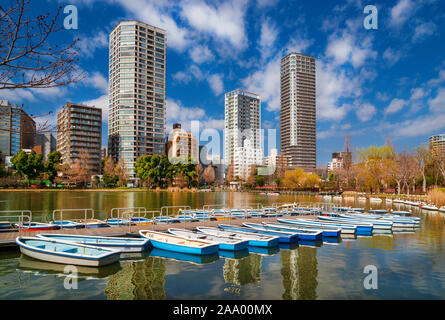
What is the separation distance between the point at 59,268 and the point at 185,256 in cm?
627

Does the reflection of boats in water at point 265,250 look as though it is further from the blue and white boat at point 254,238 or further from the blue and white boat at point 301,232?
the blue and white boat at point 301,232

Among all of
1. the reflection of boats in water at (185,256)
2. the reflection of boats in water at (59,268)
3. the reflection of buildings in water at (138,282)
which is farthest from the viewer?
the reflection of boats in water at (185,256)

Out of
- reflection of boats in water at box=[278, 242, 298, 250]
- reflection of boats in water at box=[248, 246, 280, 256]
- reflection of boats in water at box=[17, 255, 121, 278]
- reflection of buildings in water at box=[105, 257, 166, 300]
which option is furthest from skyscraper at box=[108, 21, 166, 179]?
reflection of buildings in water at box=[105, 257, 166, 300]

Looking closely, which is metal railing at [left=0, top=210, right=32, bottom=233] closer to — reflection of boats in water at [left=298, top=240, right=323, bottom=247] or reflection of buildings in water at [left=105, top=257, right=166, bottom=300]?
reflection of buildings in water at [left=105, top=257, right=166, bottom=300]

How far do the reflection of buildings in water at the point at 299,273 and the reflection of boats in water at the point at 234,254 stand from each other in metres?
2.25

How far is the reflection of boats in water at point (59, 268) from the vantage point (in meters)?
13.1

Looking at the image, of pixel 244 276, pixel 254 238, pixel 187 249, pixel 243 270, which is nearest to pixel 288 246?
pixel 254 238

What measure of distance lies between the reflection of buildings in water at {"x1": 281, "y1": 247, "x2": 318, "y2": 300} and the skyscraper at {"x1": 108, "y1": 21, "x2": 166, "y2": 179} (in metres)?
122

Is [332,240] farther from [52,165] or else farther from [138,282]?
[52,165]

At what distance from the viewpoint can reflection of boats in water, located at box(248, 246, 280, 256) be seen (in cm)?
1772

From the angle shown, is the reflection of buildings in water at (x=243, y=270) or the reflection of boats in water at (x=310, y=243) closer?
the reflection of buildings in water at (x=243, y=270)

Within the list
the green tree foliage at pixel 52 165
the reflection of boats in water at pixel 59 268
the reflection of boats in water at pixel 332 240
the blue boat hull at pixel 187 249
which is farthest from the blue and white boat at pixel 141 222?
the green tree foliage at pixel 52 165

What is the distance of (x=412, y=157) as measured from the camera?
255 feet
